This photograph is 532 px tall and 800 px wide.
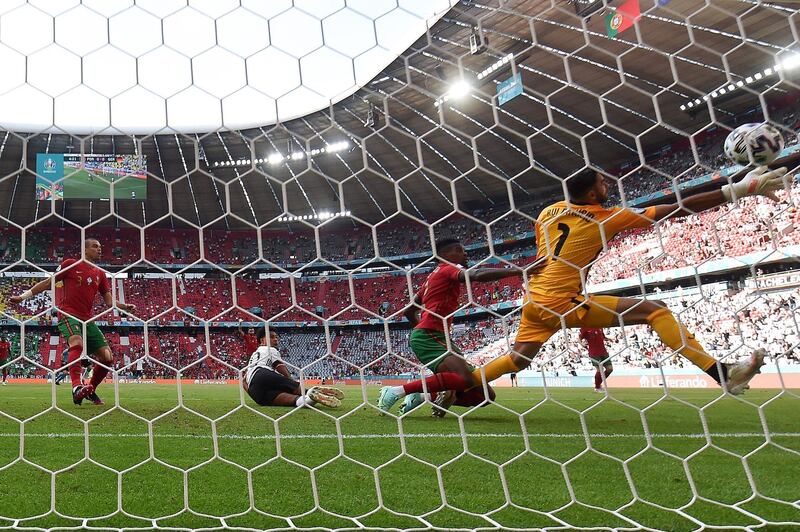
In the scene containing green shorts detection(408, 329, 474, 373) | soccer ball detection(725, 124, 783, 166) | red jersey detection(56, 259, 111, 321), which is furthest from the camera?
red jersey detection(56, 259, 111, 321)

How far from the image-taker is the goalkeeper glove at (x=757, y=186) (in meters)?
2.29

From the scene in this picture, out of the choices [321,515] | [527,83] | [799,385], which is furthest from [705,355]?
[527,83]

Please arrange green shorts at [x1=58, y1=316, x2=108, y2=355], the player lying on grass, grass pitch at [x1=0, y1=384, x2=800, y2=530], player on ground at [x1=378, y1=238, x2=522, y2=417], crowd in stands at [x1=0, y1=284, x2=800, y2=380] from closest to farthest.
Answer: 1. grass pitch at [x1=0, y1=384, x2=800, y2=530]
2. player on ground at [x1=378, y1=238, x2=522, y2=417]
3. green shorts at [x1=58, y1=316, x2=108, y2=355]
4. the player lying on grass
5. crowd in stands at [x1=0, y1=284, x2=800, y2=380]

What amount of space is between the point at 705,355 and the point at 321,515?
75.4 inches

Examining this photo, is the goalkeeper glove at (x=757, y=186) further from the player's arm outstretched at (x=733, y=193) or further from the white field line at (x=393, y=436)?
the white field line at (x=393, y=436)

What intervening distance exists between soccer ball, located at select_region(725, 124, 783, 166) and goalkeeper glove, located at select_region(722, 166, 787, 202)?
0.16 m

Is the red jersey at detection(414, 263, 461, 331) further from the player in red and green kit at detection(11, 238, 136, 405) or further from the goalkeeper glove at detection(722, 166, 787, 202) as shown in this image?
the player in red and green kit at detection(11, 238, 136, 405)

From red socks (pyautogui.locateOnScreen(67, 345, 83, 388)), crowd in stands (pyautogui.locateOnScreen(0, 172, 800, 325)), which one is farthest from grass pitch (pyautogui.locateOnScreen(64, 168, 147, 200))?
crowd in stands (pyautogui.locateOnScreen(0, 172, 800, 325))

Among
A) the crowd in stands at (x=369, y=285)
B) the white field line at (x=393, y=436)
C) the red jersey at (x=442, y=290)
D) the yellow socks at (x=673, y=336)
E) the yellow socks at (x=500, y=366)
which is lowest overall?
the crowd in stands at (x=369, y=285)

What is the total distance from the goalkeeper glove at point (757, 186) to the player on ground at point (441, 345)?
131 centimetres

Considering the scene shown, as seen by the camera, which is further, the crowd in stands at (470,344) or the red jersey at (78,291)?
the crowd in stands at (470,344)

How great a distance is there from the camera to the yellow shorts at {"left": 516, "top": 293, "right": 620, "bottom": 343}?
9.12ft

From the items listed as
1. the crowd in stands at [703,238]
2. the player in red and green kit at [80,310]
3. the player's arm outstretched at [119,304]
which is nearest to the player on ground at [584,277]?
the player's arm outstretched at [119,304]

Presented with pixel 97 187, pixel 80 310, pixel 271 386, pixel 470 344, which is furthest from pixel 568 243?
pixel 470 344
